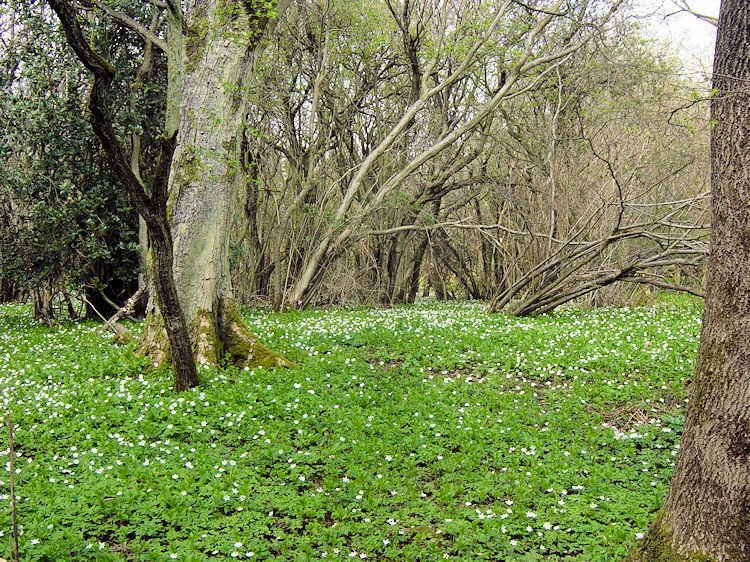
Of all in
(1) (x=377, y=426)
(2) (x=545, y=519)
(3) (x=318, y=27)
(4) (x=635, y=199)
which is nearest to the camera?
(2) (x=545, y=519)

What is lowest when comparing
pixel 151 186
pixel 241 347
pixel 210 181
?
pixel 241 347

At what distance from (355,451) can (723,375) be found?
11.0 feet

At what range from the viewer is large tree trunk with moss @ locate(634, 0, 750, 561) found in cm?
347

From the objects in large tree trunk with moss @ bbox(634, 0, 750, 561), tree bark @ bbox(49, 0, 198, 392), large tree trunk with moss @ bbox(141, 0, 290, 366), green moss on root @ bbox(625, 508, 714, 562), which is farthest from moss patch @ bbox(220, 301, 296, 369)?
large tree trunk with moss @ bbox(634, 0, 750, 561)

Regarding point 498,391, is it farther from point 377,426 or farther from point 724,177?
point 724,177

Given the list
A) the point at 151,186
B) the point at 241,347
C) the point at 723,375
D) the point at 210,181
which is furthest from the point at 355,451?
the point at 210,181

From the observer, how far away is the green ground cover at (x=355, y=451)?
4.41 m

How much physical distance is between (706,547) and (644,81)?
1511 centimetres

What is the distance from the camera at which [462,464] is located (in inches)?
224

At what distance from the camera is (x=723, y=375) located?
11.8 feet

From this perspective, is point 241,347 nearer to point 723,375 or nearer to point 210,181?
point 210,181

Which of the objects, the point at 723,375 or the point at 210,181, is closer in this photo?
the point at 723,375

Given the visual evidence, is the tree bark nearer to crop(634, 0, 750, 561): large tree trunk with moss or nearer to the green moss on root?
crop(634, 0, 750, 561): large tree trunk with moss

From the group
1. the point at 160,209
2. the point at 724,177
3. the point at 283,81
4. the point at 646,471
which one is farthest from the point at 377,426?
the point at 283,81
